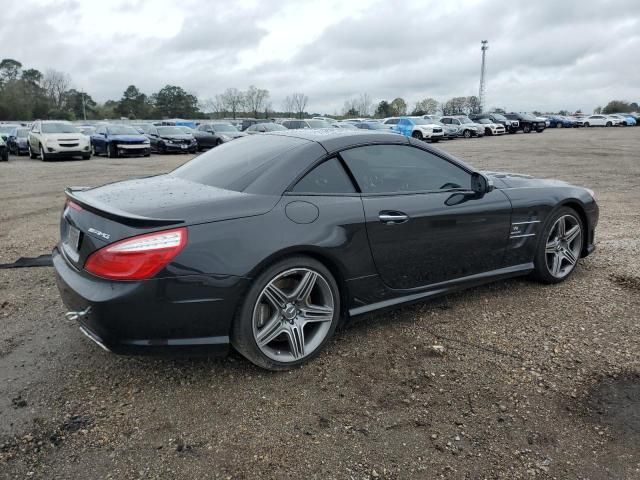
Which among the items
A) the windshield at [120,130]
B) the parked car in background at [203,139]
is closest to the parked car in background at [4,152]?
the windshield at [120,130]

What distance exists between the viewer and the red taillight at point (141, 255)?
8.64 feet

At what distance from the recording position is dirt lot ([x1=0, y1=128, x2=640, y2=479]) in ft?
7.75

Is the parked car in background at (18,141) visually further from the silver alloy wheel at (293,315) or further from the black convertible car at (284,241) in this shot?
the silver alloy wheel at (293,315)

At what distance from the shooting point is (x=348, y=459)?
7.80 ft

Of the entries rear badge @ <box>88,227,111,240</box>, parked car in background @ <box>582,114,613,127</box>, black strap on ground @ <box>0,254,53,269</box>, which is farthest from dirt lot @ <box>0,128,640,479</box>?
parked car in background @ <box>582,114,613,127</box>

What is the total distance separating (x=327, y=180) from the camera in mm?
3334

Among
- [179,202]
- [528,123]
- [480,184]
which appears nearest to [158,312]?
[179,202]

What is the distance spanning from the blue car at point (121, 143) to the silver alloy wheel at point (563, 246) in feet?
66.4

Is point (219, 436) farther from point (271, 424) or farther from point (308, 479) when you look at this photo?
point (308, 479)

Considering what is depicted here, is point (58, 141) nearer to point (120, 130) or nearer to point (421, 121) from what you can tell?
point (120, 130)

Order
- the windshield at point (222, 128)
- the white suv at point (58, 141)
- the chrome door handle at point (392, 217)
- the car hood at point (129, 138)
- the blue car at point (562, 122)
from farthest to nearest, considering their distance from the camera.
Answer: the blue car at point (562, 122), the windshield at point (222, 128), the car hood at point (129, 138), the white suv at point (58, 141), the chrome door handle at point (392, 217)

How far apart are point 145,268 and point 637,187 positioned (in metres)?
10.8

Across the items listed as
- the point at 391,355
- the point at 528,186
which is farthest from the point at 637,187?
the point at 391,355

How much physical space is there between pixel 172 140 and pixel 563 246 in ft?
71.6
